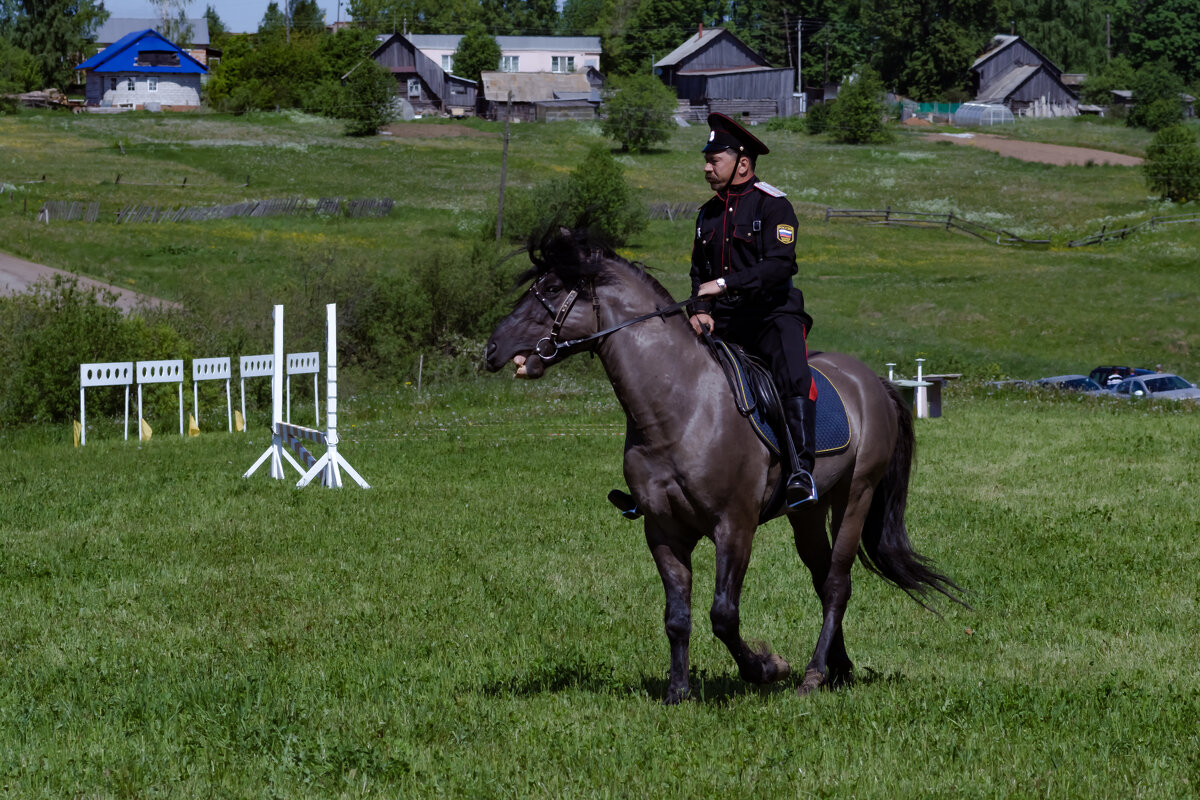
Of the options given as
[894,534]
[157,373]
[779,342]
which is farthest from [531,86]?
[779,342]

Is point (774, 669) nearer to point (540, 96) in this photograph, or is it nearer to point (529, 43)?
point (540, 96)

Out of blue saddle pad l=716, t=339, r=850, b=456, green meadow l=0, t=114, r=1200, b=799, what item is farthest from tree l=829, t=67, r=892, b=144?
blue saddle pad l=716, t=339, r=850, b=456

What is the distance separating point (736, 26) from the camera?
504 ft

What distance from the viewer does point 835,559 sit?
326 inches

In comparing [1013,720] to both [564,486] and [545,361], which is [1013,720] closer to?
[545,361]

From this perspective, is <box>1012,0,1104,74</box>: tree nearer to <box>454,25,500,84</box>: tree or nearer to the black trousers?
<box>454,25,500,84</box>: tree

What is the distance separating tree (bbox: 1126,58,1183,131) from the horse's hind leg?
11418cm

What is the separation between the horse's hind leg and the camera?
8.07 meters

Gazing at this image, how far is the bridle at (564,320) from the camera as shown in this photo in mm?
7152

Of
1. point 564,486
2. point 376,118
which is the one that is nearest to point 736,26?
point 376,118

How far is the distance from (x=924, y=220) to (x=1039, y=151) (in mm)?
29130

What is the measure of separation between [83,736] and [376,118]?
326 ft

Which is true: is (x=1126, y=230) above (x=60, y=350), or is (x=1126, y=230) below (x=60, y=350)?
above

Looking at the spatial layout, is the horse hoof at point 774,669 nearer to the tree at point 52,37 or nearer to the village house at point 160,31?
the tree at point 52,37
